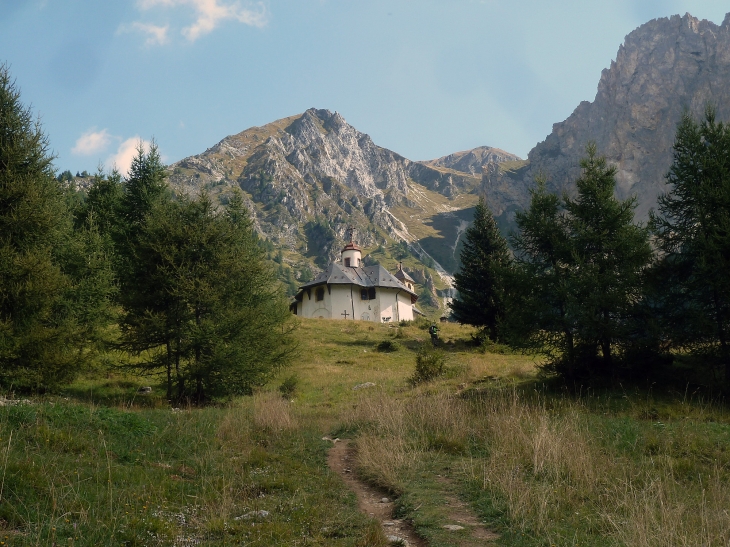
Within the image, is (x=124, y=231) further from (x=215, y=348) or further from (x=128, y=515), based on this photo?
(x=128, y=515)

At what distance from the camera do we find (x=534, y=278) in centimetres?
1850

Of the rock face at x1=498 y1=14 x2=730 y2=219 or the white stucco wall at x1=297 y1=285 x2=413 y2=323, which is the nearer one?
the white stucco wall at x1=297 y1=285 x2=413 y2=323

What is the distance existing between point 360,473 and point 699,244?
14085mm

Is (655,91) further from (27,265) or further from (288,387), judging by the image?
(27,265)

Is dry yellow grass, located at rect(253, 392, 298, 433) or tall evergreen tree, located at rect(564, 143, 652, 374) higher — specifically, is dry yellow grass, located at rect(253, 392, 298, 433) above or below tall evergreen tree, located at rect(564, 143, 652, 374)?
below

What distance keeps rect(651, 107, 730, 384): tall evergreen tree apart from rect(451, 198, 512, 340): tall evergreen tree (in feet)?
52.5

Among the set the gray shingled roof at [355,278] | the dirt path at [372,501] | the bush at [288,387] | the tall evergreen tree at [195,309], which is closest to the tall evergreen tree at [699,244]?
the dirt path at [372,501]

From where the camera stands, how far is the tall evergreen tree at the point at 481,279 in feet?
114

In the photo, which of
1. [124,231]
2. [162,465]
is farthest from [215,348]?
[124,231]

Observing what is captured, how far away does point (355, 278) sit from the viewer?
63812 mm

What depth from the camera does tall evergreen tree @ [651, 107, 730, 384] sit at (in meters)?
15.7

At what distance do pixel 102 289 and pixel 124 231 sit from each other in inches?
411

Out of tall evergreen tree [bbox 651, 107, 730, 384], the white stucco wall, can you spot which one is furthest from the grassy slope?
the white stucco wall

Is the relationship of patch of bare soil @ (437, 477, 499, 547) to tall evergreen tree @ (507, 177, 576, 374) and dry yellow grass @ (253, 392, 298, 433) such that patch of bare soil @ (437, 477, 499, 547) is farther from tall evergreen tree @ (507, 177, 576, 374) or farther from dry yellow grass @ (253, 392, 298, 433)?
tall evergreen tree @ (507, 177, 576, 374)
